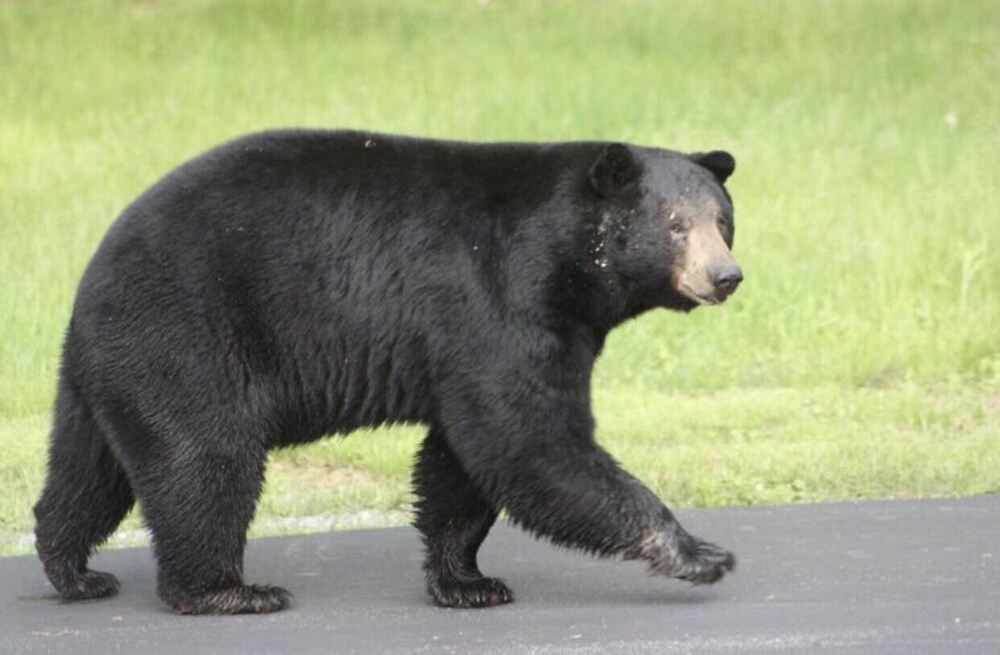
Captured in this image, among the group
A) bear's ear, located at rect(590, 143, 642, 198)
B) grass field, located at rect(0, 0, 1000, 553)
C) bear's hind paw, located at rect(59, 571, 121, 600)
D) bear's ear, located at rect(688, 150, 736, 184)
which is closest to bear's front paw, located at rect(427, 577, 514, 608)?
bear's hind paw, located at rect(59, 571, 121, 600)

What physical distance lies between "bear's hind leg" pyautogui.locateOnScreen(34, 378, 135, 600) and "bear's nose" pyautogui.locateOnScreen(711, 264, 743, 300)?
2.23 metres

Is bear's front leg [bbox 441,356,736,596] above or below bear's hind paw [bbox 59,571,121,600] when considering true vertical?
above

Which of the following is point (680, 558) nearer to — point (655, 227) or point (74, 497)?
point (655, 227)

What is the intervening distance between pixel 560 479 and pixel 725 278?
2.92 ft

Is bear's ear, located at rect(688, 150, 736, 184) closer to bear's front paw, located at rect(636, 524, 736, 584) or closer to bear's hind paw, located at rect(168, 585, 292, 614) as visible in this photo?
bear's front paw, located at rect(636, 524, 736, 584)

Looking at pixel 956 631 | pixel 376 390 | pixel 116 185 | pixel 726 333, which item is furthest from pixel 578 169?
pixel 116 185

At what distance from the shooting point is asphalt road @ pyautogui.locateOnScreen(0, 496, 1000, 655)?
20.1 feet

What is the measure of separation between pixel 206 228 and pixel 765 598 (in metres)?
2.32

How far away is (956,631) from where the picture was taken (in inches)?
241

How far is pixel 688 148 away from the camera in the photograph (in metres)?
15.6

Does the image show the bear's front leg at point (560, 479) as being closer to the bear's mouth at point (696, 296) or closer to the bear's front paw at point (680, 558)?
the bear's front paw at point (680, 558)

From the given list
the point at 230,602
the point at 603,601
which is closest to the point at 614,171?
the point at 603,601

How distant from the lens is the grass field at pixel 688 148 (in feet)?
33.2

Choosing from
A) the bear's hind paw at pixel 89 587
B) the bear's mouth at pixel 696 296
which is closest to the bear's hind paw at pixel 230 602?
the bear's hind paw at pixel 89 587
